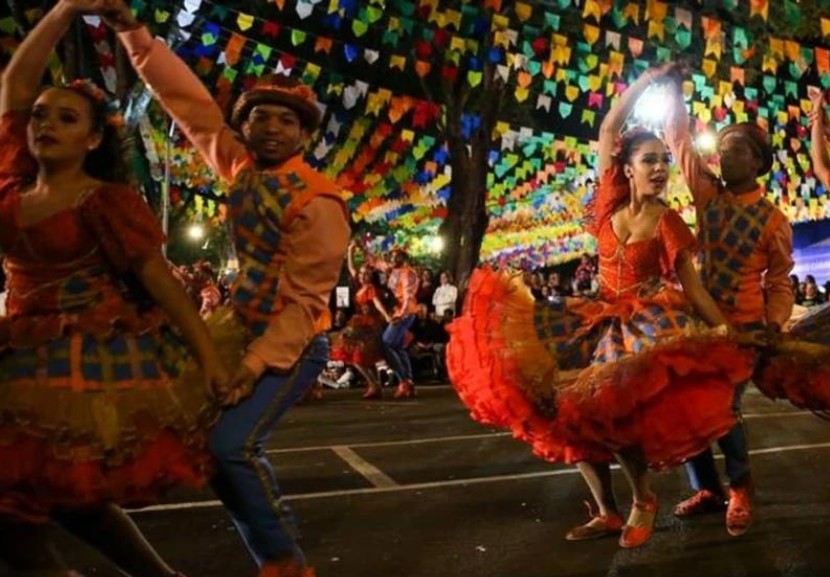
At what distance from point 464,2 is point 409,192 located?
1762cm

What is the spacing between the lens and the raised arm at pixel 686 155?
511 cm

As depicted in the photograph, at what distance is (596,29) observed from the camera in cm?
1262

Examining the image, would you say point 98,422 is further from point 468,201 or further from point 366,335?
point 468,201

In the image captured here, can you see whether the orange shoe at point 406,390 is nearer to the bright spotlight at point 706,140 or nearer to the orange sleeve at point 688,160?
the orange sleeve at point 688,160

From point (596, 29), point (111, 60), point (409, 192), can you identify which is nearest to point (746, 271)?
point (596, 29)

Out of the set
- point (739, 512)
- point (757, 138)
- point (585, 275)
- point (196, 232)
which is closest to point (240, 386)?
point (739, 512)

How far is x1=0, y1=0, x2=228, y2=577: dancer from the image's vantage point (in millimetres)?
2750

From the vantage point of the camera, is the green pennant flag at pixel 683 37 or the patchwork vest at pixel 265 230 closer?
the patchwork vest at pixel 265 230

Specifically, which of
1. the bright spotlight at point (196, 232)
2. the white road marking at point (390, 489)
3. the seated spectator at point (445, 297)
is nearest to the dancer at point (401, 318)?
the seated spectator at point (445, 297)

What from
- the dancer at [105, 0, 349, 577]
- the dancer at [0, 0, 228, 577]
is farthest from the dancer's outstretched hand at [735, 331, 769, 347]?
the dancer at [0, 0, 228, 577]

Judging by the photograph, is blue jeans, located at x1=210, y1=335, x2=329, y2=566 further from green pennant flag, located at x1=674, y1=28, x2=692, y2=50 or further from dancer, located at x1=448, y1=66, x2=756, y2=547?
green pennant flag, located at x1=674, y1=28, x2=692, y2=50

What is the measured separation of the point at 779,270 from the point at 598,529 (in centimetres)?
171

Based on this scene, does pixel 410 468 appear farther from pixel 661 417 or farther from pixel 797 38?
pixel 797 38

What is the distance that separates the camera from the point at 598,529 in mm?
4668
